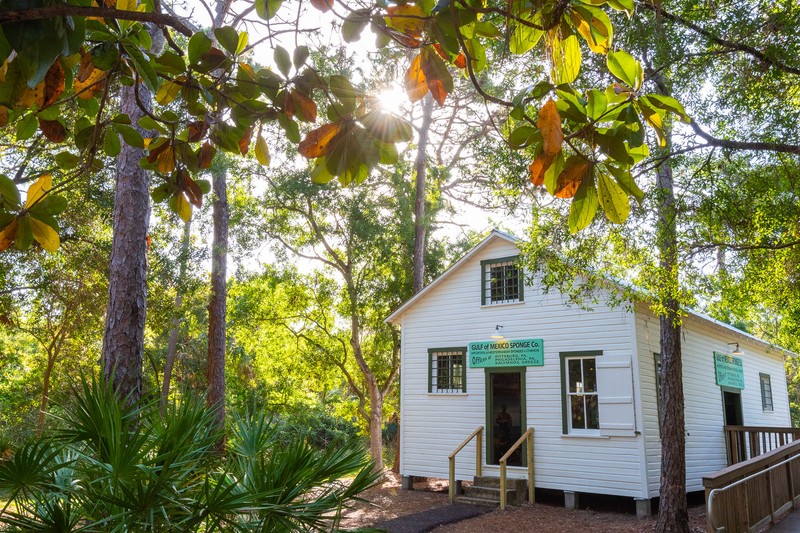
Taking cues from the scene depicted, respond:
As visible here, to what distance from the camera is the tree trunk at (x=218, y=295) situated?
15930 mm

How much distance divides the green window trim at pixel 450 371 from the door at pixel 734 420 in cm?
708

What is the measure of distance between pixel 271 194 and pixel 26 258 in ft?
25.7

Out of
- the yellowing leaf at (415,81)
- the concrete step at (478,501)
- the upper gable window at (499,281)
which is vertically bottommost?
the concrete step at (478,501)

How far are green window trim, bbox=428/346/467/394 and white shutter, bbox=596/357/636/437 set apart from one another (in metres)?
3.32

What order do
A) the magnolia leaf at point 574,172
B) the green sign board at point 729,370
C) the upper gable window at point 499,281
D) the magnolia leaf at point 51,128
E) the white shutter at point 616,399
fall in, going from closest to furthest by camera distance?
the magnolia leaf at point 574,172
the magnolia leaf at point 51,128
the white shutter at point 616,399
the upper gable window at point 499,281
the green sign board at point 729,370

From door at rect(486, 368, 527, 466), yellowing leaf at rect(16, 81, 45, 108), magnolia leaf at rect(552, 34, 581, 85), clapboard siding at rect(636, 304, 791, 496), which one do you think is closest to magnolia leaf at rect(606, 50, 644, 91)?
magnolia leaf at rect(552, 34, 581, 85)

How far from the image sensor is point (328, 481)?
3.47 metres

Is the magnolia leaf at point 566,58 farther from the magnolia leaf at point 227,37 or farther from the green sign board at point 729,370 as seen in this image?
the green sign board at point 729,370

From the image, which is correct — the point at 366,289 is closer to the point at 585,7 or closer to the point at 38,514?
the point at 38,514

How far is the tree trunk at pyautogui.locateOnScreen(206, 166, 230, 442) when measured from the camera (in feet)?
52.3

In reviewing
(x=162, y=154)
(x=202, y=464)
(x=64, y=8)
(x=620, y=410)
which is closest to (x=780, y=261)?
(x=620, y=410)

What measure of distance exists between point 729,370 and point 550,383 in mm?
6487

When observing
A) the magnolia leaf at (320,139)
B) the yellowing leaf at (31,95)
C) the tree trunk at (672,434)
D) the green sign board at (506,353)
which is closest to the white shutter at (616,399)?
the green sign board at (506,353)

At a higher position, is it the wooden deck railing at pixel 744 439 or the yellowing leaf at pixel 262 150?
the yellowing leaf at pixel 262 150
